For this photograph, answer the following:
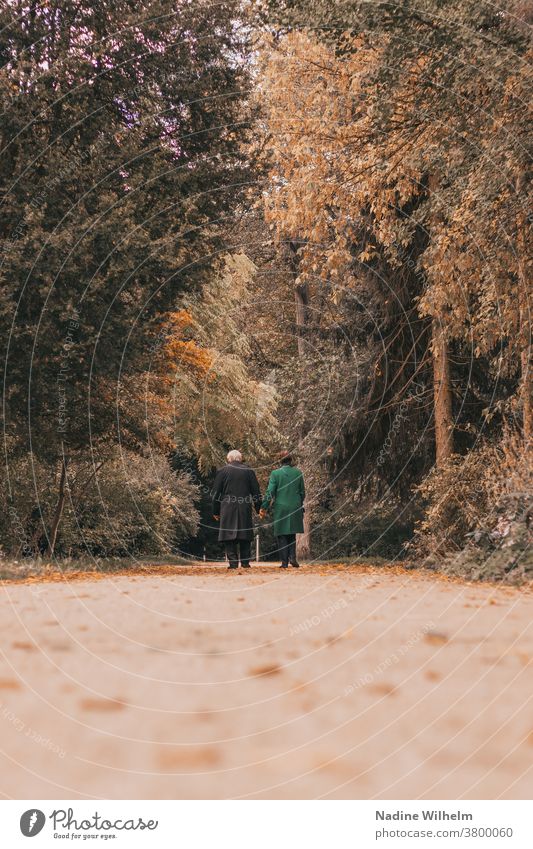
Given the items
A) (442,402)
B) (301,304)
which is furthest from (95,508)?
(301,304)

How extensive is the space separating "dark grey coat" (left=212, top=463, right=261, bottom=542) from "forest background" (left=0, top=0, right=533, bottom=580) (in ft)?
9.23

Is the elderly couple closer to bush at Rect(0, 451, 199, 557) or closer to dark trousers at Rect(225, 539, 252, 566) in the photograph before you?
dark trousers at Rect(225, 539, 252, 566)

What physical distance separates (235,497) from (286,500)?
1027 mm

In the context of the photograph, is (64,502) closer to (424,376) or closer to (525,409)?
(424,376)

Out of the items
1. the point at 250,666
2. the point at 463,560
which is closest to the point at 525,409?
the point at 463,560

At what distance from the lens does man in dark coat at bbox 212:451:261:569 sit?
1612cm

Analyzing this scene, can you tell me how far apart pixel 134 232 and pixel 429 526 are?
23.3 feet

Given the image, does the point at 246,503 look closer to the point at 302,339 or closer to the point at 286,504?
the point at 286,504

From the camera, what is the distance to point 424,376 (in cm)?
2106

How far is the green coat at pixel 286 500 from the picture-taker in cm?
1642

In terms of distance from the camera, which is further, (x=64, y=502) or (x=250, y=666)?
(x=64, y=502)

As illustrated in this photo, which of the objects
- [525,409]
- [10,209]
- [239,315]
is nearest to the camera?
[525,409]
